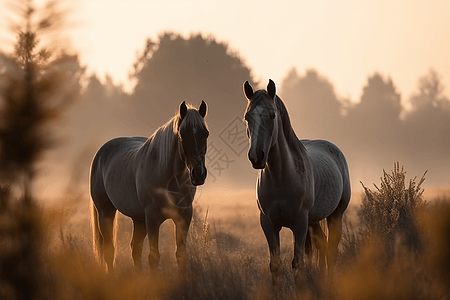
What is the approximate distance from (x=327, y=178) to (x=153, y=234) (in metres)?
2.69

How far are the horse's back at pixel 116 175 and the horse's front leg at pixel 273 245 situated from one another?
7.35ft

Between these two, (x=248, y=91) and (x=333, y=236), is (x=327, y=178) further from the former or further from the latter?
(x=248, y=91)

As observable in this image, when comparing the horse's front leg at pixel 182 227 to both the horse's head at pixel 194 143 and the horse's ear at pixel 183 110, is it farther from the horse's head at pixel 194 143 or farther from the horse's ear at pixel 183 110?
the horse's ear at pixel 183 110

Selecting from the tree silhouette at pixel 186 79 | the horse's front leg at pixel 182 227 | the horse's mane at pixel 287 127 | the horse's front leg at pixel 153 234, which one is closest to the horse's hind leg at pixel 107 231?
the horse's front leg at pixel 153 234

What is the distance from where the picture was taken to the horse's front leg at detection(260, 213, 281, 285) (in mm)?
5652

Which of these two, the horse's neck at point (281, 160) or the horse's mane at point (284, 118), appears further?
the horse's neck at point (281, 160)

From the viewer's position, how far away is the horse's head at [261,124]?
5.28 m

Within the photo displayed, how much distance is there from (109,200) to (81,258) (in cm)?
358

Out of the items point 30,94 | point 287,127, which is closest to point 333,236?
point 287,127

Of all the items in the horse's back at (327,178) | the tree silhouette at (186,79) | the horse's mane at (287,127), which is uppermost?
the tree silhouette at (186,79)

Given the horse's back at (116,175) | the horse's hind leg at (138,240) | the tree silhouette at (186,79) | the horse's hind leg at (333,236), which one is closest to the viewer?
the horse's back at (116,175)

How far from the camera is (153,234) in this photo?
650cm

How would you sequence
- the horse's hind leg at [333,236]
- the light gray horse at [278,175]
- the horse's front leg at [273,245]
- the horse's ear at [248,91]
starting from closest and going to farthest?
the light gray horse at [278,175] < the horse's front leg at [273,245] < the horse's ear at [248,91] < the horse's hind leg at [333,236]

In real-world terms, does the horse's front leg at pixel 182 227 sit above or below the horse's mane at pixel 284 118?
below
